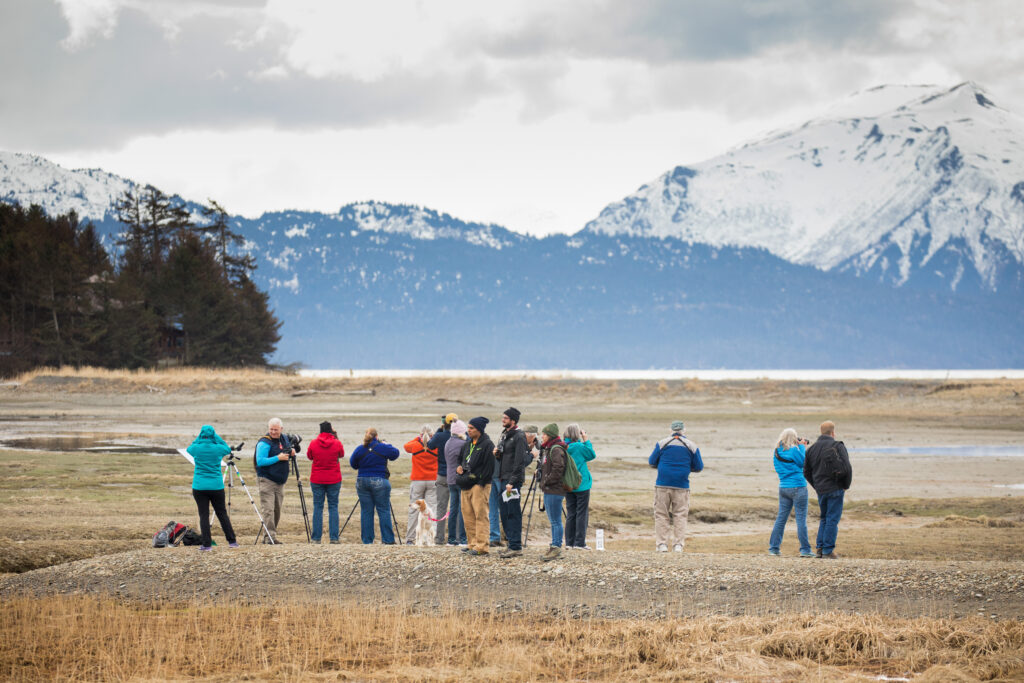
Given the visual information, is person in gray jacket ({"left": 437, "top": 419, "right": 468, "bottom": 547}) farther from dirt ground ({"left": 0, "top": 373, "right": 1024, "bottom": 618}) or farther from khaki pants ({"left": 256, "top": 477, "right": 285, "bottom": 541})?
khaki pants ({"left": 256, "top": 477, "right": 285, "bottom": 541})

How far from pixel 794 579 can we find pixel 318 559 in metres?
6.51

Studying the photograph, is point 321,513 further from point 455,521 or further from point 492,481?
point 492,481

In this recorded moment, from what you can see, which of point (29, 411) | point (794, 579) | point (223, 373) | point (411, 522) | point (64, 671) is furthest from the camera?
point (223, 373)

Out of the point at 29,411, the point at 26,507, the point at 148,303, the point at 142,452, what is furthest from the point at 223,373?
the point at 26,507

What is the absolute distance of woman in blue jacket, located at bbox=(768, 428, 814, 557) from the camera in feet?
53.4

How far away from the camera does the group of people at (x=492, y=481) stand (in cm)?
1514

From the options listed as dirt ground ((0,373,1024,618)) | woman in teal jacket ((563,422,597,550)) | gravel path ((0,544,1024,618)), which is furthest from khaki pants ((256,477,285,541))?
woman in teal jacket ((563,422,597,550))

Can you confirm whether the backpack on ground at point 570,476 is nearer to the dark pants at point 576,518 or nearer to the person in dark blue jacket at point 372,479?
the dark pants at point 576,518

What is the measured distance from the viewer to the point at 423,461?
55.0ft

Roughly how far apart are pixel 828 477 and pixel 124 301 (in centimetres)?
6675

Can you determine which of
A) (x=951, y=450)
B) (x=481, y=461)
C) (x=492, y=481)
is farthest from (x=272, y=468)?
(x=951, y=450)

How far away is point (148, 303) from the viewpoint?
79.3 metres

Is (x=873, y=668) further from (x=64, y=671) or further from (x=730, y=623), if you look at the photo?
(x=64, y=671)

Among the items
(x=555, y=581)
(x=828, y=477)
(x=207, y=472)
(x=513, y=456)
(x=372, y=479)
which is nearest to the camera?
(x=555, y=581)
